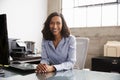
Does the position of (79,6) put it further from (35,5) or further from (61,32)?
(61,32)

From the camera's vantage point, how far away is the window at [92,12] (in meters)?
3.91

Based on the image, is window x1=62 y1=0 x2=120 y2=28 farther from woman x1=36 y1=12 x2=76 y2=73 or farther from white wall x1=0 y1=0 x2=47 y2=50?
woman x1=36 y1=12 x2=76 y2=73

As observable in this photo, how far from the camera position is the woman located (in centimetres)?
184

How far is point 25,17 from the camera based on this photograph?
3893 millimetres

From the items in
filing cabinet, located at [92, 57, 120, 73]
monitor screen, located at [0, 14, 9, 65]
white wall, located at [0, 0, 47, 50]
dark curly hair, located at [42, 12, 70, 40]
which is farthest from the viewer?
white wall, located at [0, 0, 47, 50]

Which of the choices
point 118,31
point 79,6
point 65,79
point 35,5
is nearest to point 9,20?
point 35,5

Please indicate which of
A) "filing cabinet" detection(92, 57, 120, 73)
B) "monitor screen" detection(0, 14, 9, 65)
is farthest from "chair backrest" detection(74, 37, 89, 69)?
"monitor screen" detection(0, 14, 9, 65)

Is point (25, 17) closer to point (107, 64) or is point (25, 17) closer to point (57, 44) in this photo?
point (107, 64)

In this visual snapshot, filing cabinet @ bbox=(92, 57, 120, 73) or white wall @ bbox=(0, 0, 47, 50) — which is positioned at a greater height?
white wall @ bbox=(0, 0, 47, 50)

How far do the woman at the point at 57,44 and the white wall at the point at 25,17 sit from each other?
172cm

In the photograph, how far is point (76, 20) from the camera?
4.39 m

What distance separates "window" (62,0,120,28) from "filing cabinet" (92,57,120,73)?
0.98m

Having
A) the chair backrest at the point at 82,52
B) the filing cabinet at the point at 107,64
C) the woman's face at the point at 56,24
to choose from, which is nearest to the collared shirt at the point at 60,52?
the woman's face at the point at 56,24

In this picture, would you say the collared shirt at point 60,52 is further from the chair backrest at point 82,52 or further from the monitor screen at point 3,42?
the monitor screen at point 3,42
